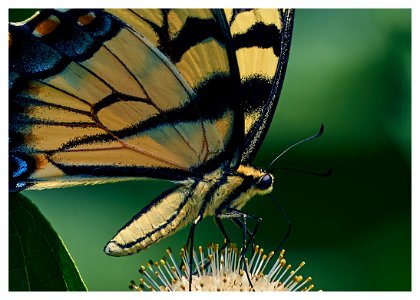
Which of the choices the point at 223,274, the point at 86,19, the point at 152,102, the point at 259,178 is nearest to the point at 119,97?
the point at 152,102

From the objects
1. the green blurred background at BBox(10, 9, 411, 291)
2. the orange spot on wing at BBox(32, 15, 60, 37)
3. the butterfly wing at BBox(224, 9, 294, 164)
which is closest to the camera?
the orange spot on wing at BBox(32, 15, 60, 37)

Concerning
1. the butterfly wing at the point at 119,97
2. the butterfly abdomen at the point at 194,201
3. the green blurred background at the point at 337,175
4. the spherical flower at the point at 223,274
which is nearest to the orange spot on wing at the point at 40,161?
the butterfly wing at the point at 119,97

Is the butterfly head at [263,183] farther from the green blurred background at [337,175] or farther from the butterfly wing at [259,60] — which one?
the green blurred background at [337,175]

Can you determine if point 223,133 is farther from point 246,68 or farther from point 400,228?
point 400,228

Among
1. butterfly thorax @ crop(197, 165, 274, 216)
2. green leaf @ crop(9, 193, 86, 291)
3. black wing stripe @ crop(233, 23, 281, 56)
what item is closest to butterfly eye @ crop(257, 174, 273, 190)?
butterfly thorax @ crop(197, 165, 274, 216)

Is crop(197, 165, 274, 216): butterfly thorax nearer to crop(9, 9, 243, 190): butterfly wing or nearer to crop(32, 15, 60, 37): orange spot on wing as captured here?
crop(9, 9, 243, 190): butterfly wing

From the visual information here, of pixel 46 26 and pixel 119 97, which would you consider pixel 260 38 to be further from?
pixel 46 26
